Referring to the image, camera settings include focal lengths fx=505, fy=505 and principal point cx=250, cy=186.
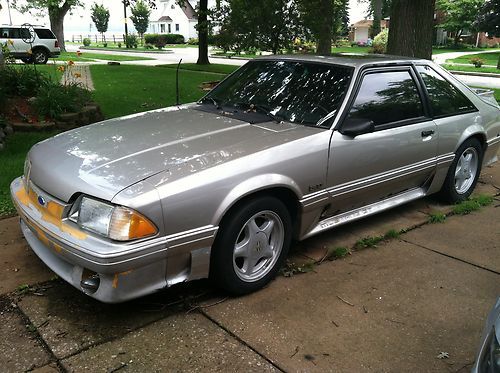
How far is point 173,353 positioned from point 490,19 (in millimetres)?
43470

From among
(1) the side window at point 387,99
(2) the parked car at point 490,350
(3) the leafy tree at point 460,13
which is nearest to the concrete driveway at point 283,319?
(2) the parked car at point 490,350

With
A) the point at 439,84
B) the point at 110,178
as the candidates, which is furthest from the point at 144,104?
the point at 110,178

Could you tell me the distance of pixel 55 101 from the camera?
7.21 m

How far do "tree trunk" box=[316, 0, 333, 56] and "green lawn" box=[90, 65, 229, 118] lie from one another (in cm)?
347

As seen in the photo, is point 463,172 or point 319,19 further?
point 319,19

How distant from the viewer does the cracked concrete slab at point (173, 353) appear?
8.65 feet

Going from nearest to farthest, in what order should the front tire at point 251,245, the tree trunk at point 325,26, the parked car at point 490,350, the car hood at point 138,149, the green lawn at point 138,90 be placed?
the parked car at point 490,350, the car hood at point 138,149, the front tire at point 251,245, the green lawn at point 138,90, the tree trunk at point 325,26

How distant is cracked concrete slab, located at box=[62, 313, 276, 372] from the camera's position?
2637 mm

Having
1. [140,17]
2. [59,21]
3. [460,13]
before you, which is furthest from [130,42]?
[460,13]

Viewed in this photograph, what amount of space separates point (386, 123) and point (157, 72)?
13.5 m

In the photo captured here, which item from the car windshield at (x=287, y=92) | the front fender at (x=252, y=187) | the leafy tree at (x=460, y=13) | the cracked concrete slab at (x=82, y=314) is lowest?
the cracked concrete slab at (x=82, y=314)

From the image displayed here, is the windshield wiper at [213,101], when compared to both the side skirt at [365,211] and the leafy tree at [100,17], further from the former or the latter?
the leafy tree at [100,17]

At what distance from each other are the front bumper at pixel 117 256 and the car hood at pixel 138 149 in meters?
0.20

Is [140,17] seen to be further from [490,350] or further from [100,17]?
[490,350]
